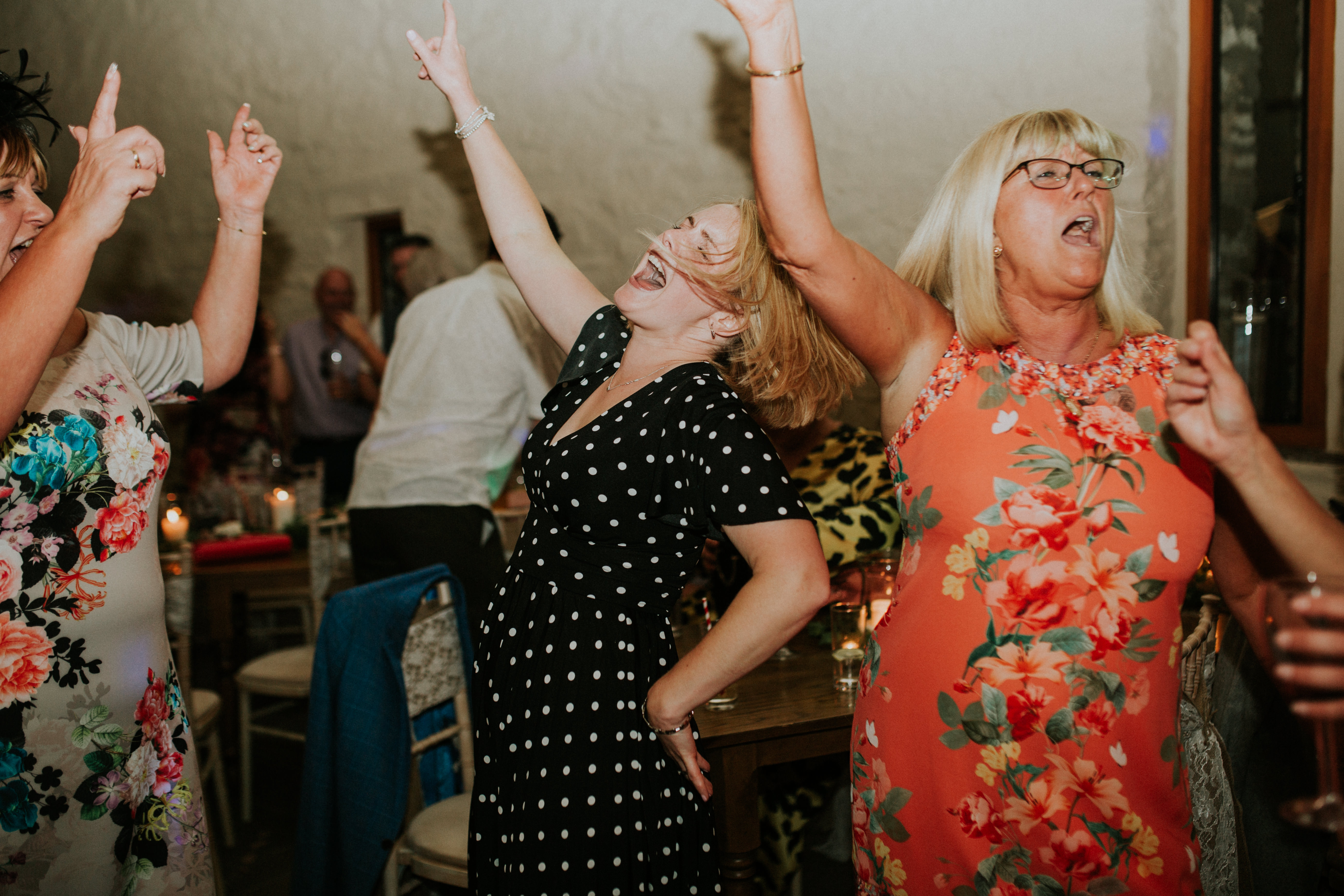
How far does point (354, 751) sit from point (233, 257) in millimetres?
1043

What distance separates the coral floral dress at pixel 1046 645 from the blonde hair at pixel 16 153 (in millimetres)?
1348

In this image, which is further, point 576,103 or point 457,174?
point 457,174

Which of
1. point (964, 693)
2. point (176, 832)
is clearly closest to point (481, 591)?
point (176, 832)

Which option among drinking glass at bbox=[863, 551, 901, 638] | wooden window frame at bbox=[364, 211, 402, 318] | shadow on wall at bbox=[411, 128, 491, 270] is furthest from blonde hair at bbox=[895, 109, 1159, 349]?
wooden window frame at bbox=[364, 211, 402, 318]

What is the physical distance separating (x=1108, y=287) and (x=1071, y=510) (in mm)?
385

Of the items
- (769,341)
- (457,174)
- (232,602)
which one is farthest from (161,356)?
(457,174)

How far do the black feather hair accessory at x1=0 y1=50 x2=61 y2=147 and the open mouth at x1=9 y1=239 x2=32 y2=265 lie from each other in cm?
16

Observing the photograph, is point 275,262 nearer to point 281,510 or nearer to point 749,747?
point 281,510

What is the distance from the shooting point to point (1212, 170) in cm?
312

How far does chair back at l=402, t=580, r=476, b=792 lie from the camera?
204cm

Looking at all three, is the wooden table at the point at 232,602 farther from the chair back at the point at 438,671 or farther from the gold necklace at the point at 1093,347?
the gold necklace at the point at 1093,347

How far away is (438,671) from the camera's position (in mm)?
2115

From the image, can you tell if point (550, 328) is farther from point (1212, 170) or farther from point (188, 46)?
point (188, 46)

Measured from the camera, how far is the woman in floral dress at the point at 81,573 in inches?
47.7
